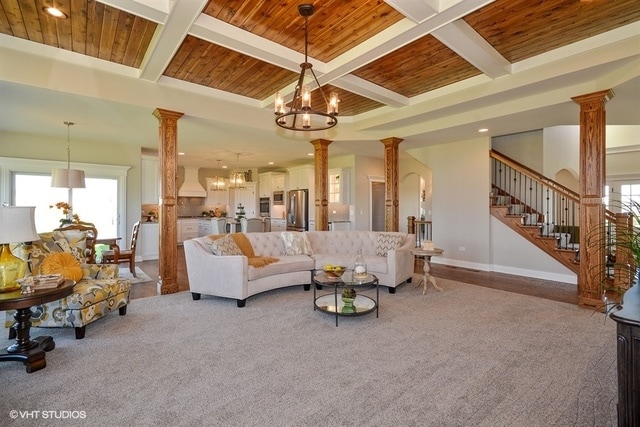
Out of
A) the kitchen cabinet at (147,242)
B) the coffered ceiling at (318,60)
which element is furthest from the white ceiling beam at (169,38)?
the kitchen cabinet at (147,242)

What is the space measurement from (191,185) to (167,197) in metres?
6.05

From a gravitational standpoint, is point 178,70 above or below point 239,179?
above

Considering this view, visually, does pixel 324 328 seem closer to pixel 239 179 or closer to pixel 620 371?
pixel 620 371

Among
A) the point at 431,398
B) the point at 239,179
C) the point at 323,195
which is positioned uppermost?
the point at 239,179

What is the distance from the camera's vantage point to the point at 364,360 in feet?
8.47

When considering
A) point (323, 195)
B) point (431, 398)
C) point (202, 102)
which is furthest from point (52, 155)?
point (431, 398)

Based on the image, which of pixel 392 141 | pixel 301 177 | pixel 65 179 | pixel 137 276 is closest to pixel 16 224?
pixel 65 179

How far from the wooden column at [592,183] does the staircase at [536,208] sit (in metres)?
1.49

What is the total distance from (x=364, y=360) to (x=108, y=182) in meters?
6.95

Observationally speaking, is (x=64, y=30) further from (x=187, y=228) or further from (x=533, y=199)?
(x=533, y=199)

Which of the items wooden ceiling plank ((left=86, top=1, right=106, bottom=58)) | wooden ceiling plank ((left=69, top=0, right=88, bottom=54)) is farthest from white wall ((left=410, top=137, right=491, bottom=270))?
wooden ceiling plank ((left=69, top=0, right=88, bottom=54))

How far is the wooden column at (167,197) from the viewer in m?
4.47

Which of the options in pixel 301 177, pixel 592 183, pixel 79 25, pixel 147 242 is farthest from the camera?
pixel 301 177

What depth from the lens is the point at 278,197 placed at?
1004cm
